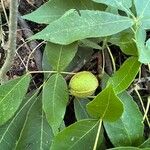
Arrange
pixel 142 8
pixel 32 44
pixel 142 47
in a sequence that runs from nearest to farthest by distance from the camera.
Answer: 1. pixel 142 47
2. pixel 142 8
3. pixel 32 44

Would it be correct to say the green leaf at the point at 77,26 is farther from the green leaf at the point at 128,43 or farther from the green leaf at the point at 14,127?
the green leaf at the point at 14,127

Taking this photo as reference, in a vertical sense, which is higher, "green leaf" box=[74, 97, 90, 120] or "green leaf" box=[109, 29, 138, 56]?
"green leaf" box=[109, 29, 138, 56]

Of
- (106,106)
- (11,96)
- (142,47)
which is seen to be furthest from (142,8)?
(11,96)

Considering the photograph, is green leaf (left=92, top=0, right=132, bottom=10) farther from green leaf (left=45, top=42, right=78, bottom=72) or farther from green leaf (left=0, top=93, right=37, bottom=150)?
green leaf (left=0, top=93, right=37, bottom=150)

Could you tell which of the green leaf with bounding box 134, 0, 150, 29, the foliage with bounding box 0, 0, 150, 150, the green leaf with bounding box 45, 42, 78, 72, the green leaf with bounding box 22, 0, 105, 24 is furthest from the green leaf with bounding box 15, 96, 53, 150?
the green leaf with bounding box 134, 0, 150, 29

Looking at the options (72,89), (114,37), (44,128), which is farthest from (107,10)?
(44,128)

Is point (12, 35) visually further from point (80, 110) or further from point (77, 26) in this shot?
point (80, 110)

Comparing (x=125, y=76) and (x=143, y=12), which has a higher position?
(x=143, y=12)
